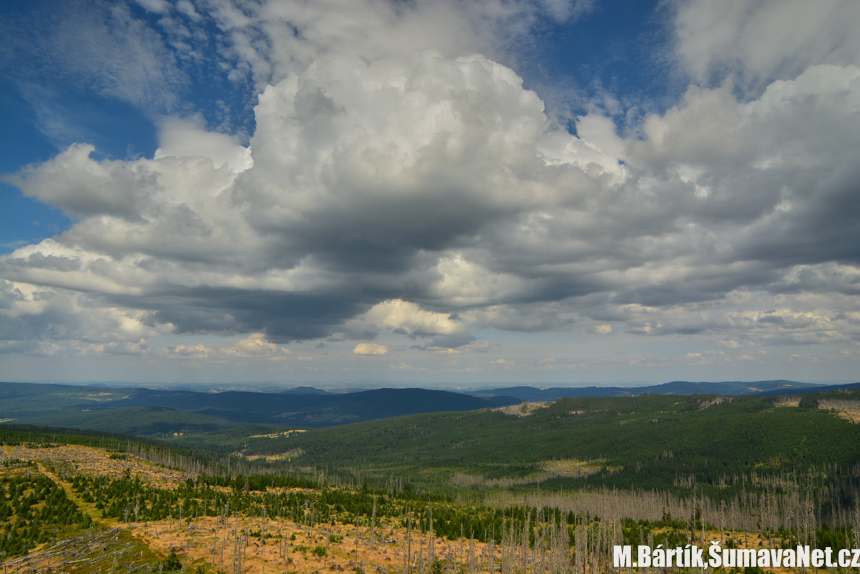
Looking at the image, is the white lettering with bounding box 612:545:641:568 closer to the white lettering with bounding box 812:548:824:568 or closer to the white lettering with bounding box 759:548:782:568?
the white lettering with bounding box 759:548:782:568

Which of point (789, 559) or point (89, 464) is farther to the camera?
point (89, 464)

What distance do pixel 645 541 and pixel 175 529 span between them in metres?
101

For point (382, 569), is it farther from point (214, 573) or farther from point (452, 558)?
point (214, 573)

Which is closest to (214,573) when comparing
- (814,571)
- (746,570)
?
(746,570)

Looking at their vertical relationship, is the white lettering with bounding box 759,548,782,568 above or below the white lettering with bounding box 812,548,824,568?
below

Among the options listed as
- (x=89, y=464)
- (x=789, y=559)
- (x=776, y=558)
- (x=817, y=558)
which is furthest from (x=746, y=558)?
(x=89, y=464)

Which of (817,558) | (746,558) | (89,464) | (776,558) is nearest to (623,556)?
(746,558)

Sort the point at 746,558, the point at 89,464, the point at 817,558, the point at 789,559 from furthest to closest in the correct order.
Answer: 1. the point at 89,464
2. the point at 789,559
3. the point at 746,558
4. the point at 817,558

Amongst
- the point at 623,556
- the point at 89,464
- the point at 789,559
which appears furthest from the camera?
the point at 89,464

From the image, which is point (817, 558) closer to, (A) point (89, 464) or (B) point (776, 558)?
(B) point (776, 558)

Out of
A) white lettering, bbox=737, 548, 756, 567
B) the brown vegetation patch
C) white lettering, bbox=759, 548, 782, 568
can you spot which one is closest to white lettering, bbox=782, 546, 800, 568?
white lettering, bbox=759, 548, 782, 568

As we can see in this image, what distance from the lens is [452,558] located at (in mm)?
71062

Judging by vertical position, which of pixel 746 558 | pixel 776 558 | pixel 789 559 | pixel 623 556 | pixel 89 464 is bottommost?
pixel 89 464

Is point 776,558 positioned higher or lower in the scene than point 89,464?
higher
